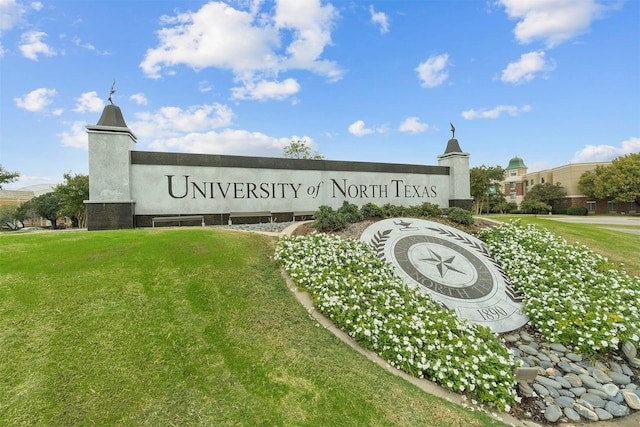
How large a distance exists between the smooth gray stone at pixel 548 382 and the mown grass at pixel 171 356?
5.44ft

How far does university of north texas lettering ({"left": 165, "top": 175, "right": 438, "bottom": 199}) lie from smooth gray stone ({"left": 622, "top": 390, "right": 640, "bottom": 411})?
10470 mm

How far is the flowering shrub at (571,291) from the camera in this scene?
511 centimetres

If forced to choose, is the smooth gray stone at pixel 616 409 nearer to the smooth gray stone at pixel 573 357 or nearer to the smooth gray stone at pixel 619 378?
the smooth gray stone at pixel 619 378

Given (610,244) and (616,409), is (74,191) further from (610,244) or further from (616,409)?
(610,244)

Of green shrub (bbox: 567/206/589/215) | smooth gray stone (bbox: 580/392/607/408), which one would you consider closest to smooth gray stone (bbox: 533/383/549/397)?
smooth gray stone (bbox: 580/392/607/408)

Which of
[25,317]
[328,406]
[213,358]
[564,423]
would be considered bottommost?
[564,423]

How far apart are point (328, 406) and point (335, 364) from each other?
71 centimetres

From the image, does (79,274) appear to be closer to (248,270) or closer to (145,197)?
(248,270)

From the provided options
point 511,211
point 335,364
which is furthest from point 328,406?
point 511,211

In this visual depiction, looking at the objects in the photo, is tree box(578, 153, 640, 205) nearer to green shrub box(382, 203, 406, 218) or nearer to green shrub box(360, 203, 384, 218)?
green shrub box(382, 203, 406, 218)

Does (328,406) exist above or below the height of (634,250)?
below

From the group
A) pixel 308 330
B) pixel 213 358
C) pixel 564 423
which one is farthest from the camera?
pixel 308 330

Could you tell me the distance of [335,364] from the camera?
3.77m

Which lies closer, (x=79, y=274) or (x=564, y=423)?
(x=564, y=423)
